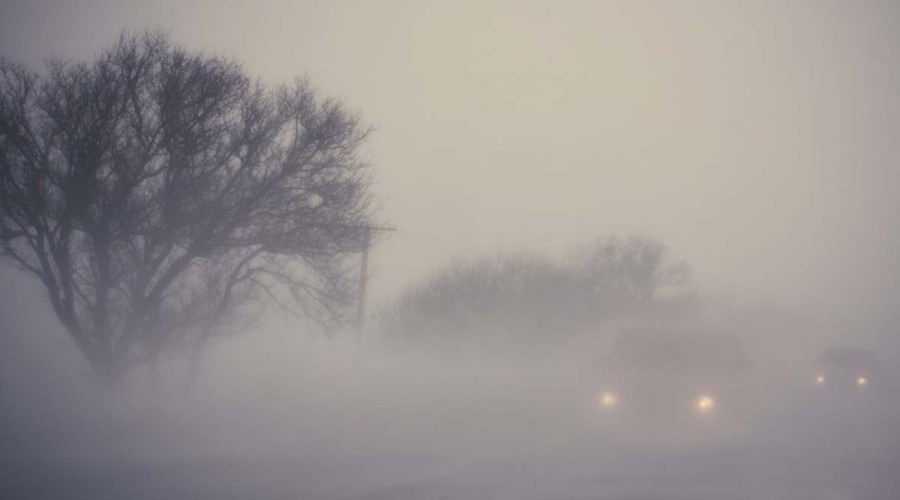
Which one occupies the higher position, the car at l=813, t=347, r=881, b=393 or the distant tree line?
the distant tree line

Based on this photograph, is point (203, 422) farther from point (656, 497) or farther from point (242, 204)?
point (656, 497)

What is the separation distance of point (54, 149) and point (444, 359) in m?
16.7

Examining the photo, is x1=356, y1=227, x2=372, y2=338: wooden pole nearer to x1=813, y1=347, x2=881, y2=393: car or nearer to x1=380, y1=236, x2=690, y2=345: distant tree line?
x1=380, y1=236, x2=690, y2=345: distant tree line

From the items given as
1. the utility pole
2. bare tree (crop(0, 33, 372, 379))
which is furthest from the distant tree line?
bare tree (crop(0, 33, 372, 379))

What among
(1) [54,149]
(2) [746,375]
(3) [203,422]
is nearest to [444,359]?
(2) [746,375]

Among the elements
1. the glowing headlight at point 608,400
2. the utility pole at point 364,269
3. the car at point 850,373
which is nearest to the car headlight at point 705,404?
the glowing headlight at point 608,400

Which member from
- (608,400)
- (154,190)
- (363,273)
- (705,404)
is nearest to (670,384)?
(705,404)

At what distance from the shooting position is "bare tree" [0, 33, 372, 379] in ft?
32.6

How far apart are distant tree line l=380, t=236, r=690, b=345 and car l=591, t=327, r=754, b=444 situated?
894 cm

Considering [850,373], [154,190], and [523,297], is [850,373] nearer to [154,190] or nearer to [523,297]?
[523,297]

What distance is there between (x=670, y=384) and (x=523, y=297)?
12451mm

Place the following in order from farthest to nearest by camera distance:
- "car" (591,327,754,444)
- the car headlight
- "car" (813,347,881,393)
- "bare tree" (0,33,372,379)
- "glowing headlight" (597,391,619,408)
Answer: "car" (813,347,881,393), "glowing headlight" (597,391,619,408), the car headlight, "car" (591,327,754,444), "bare tree" (0,33,372,379)

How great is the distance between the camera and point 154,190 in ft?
35.4

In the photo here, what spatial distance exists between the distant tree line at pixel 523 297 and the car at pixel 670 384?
29.3ft
